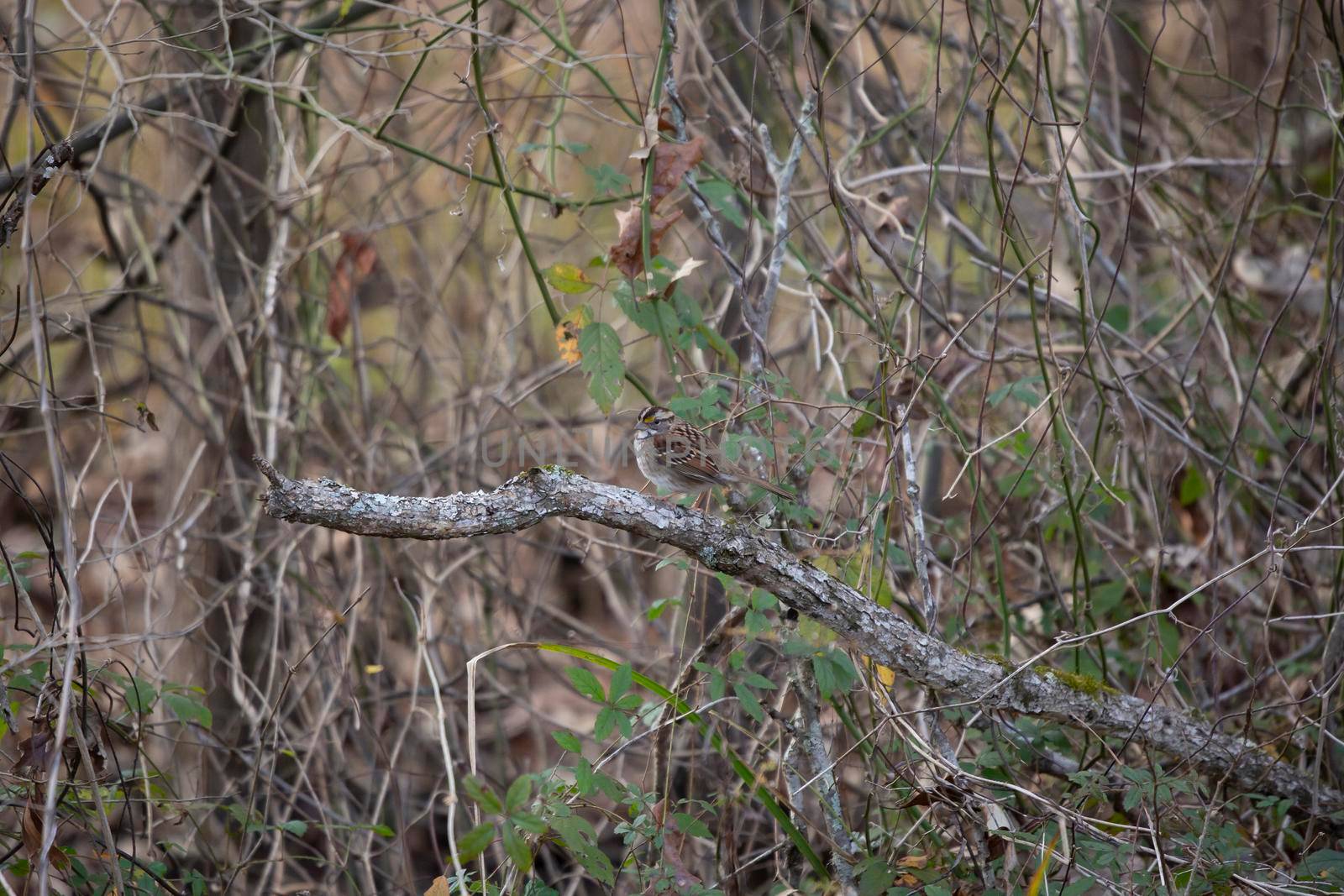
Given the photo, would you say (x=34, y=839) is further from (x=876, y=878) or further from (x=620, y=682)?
(x=876, y=878)

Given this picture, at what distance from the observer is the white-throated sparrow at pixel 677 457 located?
3.01m

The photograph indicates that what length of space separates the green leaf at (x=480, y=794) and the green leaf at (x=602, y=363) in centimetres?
113

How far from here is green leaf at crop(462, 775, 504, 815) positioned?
76.4 inches

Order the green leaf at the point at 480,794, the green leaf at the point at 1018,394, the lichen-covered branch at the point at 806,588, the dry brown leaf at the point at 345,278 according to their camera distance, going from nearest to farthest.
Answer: the green leaf at the point at 480,794
the lichen-covered branch at the point at 806,588
the green leaf at the point at 1018,394
the dry brown leaf at the point at 345,278

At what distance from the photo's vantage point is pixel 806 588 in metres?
2.64

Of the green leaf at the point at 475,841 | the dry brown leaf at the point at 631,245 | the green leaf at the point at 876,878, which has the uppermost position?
the dry brown leaf at the point at 631,245

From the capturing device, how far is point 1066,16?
200 inches

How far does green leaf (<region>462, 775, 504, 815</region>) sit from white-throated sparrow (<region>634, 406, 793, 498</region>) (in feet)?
3.76

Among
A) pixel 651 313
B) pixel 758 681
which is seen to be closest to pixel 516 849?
pixel 758 681

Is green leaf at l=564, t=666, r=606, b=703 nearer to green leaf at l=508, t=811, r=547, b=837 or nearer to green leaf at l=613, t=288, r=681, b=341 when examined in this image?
green leaf at l=508, t=811, r=547, b=837

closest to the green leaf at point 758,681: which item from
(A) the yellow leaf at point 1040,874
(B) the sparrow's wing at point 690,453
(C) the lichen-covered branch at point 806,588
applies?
(C) the lichen-covered branch at point 806,588

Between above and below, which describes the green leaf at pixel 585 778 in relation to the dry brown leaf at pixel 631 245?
below

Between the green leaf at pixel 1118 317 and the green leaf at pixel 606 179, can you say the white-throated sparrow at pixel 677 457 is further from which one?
the green leaf at pixel 1118 317

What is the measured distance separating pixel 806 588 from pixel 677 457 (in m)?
0.69
